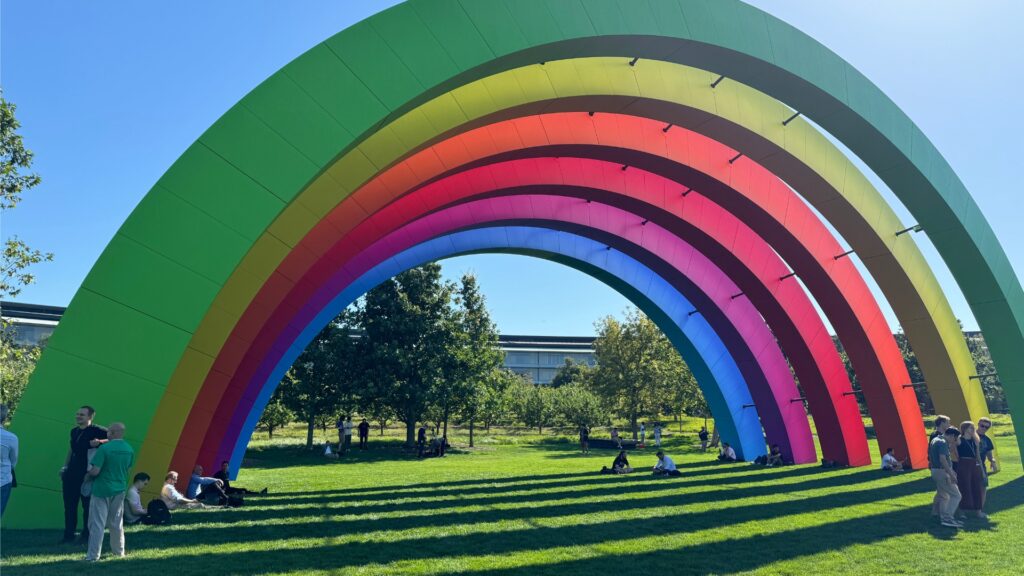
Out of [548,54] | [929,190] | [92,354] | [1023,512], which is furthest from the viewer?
[929,190]

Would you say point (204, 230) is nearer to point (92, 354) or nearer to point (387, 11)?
point (92, 354)

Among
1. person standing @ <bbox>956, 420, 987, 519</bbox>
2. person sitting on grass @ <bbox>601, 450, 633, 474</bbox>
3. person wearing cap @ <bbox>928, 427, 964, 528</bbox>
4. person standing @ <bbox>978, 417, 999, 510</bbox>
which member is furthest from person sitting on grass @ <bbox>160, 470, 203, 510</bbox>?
person standing @ <bbox>978, 417, 999, 510</bbox>

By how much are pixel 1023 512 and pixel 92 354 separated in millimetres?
15136

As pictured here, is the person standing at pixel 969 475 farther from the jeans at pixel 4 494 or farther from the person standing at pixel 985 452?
the jeans at pixel 4 494

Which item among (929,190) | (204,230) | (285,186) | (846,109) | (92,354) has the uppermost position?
(846,109)

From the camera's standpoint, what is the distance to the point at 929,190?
1317 cm

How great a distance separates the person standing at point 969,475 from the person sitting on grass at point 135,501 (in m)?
13.2

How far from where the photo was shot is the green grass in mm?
7379

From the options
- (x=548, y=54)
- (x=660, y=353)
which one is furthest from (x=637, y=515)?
(x=660, y=353)

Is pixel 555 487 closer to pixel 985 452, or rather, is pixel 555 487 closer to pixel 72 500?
pixel 985 452

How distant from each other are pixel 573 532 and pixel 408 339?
2422 cm

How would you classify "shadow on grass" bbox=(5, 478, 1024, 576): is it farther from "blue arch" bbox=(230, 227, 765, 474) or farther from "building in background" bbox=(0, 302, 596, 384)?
"building in background" bbox=(0, 302, 596, 384)

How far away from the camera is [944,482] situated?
1013 centimetres

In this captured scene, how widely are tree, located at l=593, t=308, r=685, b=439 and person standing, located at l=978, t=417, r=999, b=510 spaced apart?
2181cm
